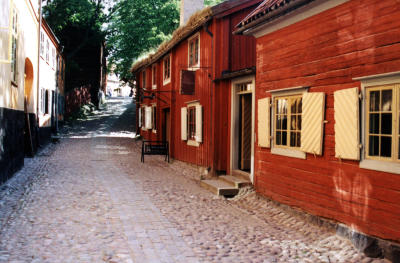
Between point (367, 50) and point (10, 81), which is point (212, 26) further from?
point (367, 50)

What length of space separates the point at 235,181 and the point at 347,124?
4487 millimetres

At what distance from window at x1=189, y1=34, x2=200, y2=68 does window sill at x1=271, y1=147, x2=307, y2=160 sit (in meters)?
5.93

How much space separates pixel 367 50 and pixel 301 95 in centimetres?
177

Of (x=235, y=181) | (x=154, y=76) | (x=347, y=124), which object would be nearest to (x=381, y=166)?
(x=347, y=124)

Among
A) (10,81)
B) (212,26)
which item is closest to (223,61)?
(212,26)

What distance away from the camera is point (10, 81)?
1050 cm

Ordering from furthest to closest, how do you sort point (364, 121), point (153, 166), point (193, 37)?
point (153, 166) < point (193, 37) < point (364, 121)

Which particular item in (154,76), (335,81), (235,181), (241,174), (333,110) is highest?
(154,76)

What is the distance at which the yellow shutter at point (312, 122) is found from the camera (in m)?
6.71

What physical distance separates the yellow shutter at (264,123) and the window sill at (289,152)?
272mm

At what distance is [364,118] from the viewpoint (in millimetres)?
5762

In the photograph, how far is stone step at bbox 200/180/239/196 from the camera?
9.73m

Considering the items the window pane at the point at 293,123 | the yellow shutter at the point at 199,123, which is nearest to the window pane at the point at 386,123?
the window pane at the point at 293,123

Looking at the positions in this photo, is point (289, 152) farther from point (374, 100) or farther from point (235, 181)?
point (235, 181)
